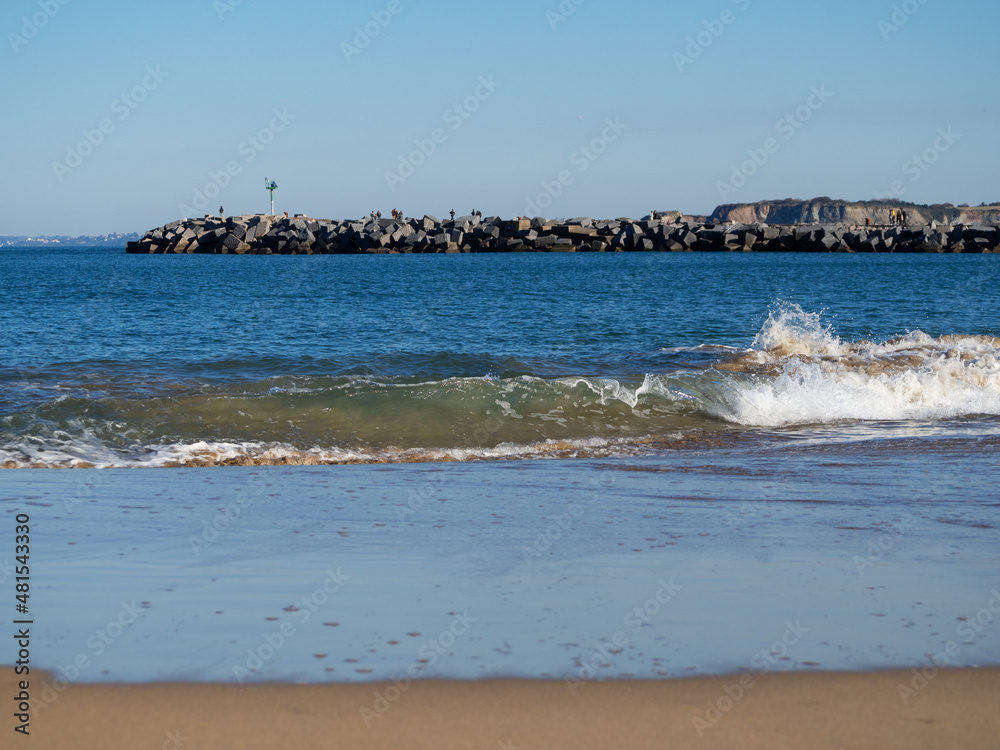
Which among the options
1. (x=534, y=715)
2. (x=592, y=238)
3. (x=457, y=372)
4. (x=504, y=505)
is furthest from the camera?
(x=592, y=238)

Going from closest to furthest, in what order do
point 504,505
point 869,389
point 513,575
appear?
point 513,575 → point 504,505 → point 869,389

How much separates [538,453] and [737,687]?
572 cm

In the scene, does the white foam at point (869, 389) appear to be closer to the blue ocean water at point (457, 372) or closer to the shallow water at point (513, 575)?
the blue ocean water at point (457, 372)

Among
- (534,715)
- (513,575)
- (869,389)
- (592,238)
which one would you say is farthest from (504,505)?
(592,238)

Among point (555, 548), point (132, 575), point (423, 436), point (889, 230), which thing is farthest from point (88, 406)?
point (889, 230)

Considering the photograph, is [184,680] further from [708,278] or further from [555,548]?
[708,278]

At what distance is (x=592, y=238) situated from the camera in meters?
69.8

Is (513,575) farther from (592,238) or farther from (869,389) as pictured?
(592,238)

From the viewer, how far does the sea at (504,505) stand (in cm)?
335

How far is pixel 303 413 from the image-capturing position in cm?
1020

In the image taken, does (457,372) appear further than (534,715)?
Yes

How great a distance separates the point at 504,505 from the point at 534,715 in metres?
2.99

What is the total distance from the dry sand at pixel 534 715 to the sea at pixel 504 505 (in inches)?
4.9

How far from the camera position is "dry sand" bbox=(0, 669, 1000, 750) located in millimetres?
2684
